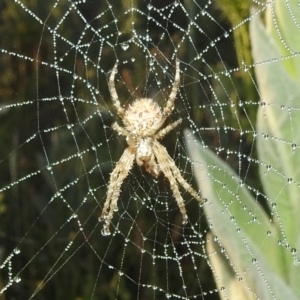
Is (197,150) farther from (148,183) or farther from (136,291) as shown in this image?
(136,291)

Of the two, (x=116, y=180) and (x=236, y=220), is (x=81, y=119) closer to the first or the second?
(x=116, y=180)

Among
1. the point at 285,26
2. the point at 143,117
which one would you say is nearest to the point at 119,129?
the point at 143,117

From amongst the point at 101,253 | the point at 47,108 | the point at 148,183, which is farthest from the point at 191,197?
the point at 47,108

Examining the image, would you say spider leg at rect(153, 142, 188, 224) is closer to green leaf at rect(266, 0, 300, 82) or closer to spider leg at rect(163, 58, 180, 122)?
spider leg at rect(163, 58, 180, 122)

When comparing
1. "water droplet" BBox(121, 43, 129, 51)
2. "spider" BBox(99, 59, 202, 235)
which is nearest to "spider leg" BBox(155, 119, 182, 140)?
"spider" BBox(99, 59, 202, 235)

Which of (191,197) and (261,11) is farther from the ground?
(261,11)

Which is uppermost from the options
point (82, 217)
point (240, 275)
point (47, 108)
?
point (47, 108)
